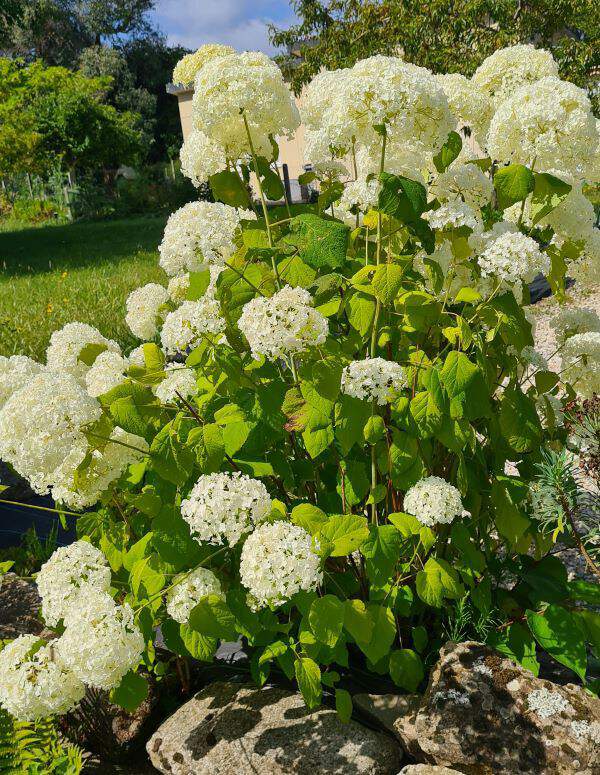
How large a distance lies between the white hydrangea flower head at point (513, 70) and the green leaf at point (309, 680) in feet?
6.20

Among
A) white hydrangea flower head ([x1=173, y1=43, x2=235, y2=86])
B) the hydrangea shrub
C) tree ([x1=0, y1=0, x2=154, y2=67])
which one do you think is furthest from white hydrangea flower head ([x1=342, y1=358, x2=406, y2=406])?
tree ([x1=0, y1=0, x2=154, y2=67])

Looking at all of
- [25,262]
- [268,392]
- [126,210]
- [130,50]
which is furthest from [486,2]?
[130,50]

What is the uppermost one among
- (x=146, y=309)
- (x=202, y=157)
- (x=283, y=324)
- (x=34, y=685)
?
(x=202, y=157)

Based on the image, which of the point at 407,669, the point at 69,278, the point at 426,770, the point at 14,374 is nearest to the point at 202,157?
the point at 14,374

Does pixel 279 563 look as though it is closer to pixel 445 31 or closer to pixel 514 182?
pixel 514 182

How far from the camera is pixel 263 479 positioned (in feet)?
7.67

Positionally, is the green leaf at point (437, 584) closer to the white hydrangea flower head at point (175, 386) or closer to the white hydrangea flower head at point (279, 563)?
the white hydrangea flower head at point (279, 563)

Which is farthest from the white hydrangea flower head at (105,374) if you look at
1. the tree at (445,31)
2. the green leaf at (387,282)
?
the tree at (445,31)

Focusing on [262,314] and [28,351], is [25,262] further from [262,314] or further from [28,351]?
[262,314]

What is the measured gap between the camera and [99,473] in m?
2.10

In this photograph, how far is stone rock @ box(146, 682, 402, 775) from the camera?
2.06 m

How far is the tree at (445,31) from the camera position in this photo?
9.01m

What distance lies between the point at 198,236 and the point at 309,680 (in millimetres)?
1300

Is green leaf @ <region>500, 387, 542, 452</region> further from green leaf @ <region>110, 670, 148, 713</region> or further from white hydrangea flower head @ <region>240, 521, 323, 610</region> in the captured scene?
green leaf @ <region>110, 670, 148, 713</region>
